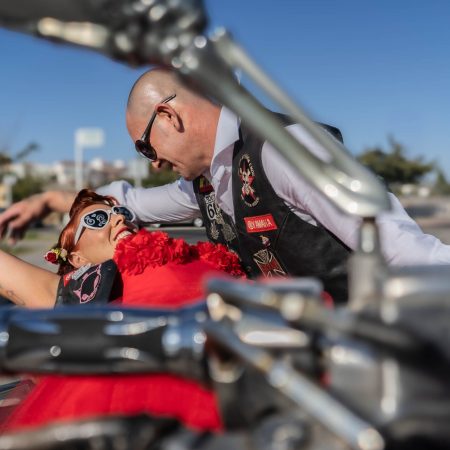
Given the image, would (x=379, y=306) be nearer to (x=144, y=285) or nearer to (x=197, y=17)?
(x=197, y=17)

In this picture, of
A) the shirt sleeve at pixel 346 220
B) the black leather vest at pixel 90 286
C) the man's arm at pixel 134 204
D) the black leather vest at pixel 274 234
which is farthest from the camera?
the man's arm at pixel 134 204

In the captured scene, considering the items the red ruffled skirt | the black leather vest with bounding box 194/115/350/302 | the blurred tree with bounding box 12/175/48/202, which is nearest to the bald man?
the black leather vest with bounding box 194/115/350/302

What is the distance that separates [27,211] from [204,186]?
31.8 inches

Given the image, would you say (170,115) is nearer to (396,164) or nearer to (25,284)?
(25,284)

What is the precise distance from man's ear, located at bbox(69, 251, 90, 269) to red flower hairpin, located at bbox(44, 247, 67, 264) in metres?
0.03

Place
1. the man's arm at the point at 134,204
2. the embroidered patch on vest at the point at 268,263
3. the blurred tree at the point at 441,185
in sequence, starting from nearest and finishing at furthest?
the embroidered patch on vest at the point at 268,263
the man's arm at the point at 134,204
the blurred tree at the point at 441,185

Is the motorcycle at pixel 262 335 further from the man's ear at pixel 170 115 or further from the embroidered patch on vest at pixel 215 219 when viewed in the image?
the embroidered patch on vest at pixel 215 219

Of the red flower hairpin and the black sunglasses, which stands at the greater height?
the black sunglasses

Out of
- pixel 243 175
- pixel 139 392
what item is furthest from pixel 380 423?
pixel 243 175

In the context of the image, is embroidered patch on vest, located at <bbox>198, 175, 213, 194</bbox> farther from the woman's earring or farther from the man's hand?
the woman's earring

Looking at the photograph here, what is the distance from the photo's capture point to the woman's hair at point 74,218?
268 cm

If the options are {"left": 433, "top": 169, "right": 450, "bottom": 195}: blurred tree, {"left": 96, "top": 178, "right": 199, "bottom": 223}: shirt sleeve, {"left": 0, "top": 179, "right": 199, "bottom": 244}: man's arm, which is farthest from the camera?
{"left": 433, "top": 169, "right": 450, "bottom": 195}: blurred tree

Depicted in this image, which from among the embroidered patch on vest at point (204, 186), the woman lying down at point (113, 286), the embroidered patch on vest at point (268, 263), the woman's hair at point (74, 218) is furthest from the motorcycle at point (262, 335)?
the embroidered patch on vest at point (204, 186)

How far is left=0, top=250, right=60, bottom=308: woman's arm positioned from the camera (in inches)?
80.7
